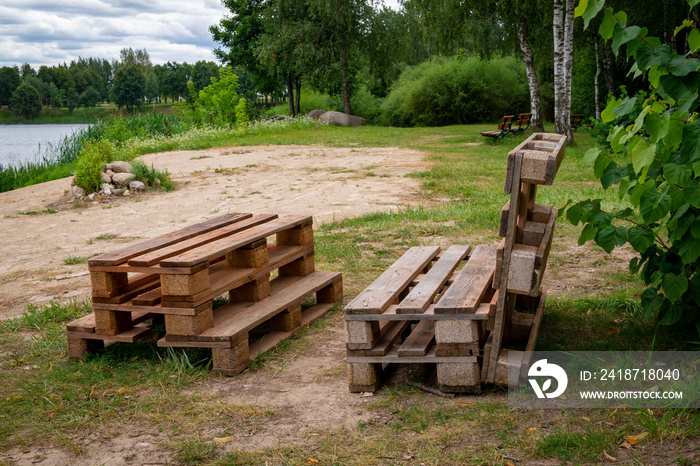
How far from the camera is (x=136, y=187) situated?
11016 mm

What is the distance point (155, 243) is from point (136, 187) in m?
7.81

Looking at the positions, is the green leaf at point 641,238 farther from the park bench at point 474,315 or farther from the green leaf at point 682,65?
the green leaf at point 682,65

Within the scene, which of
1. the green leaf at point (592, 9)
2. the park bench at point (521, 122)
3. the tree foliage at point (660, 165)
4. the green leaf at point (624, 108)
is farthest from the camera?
the park bench at point (521, 122)

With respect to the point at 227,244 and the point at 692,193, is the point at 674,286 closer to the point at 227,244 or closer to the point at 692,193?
the point at 692,193

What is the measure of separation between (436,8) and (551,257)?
50.3 ft

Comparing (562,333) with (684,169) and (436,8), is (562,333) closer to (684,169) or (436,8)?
(684,169)

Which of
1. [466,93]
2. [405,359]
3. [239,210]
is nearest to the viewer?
[405,359]

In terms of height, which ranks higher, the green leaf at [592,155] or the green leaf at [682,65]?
the green leaf at [682,65]

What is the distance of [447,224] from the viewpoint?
6910mm

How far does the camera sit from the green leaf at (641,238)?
9.41 feet

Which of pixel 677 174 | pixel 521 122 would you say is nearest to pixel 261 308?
pixel 677 174

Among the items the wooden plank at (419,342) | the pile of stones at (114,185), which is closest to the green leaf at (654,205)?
the wooden plank at (419,342)

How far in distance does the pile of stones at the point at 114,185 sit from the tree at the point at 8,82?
44.2m

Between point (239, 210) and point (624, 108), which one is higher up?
point (624, 108)
